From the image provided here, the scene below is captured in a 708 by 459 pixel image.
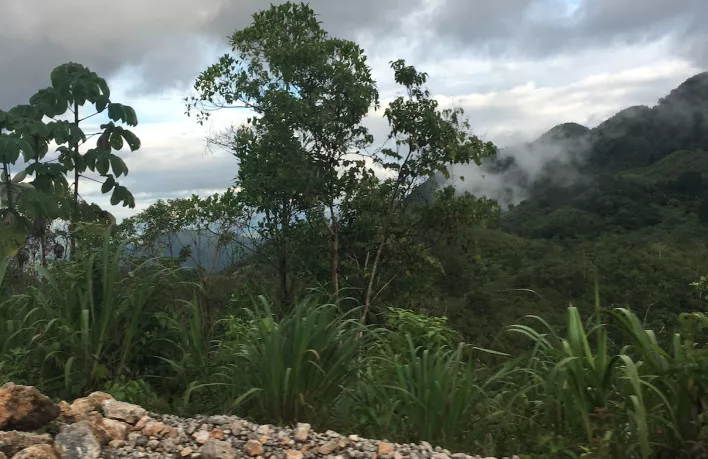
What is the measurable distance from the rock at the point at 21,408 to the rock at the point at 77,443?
15 centimetres

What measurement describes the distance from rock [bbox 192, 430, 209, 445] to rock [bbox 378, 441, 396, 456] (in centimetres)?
71

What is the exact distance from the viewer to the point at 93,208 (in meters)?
6.94

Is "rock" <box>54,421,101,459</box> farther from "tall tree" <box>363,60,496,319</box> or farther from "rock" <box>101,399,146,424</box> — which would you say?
"tall tree" <box>363,60,496,319</box>

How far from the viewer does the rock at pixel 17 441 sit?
221 cm

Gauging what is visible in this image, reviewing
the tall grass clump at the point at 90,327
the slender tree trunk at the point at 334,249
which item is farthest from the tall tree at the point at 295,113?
Result: the tall grass clump at the point at 90,327

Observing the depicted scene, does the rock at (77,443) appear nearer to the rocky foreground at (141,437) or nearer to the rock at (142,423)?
the rocky foreground at (141,437)

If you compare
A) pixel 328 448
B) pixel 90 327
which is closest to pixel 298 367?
pixel 328 448

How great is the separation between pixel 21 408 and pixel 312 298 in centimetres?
159

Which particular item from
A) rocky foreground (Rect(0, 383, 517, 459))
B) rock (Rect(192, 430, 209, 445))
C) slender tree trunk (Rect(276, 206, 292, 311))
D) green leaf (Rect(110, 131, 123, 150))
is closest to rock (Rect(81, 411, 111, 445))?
rocky foreground (Rect(0, 383, 517, 459))

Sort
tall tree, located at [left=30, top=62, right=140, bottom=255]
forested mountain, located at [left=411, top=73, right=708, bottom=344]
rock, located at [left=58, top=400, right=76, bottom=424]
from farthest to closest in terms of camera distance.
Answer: forested mountain, located at [left=411, top=73, right=708, bottom=344] → tall tree, located at [left=30, top=62, right=140, bottom=255] → rock, located at [left=58, top=400, right=76, bottom=424]

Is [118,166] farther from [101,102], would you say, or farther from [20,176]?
[20,176]

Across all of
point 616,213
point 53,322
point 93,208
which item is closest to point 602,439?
point 53,322

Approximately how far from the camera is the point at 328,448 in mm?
2371

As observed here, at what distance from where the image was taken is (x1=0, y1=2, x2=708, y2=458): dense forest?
103 inches
